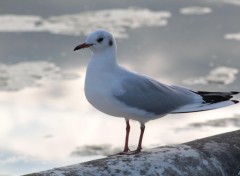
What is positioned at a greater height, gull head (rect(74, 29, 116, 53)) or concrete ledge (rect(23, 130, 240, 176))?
gull head (rect(74, 29, 116, 53))

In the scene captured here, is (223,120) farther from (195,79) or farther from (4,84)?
(4,84)

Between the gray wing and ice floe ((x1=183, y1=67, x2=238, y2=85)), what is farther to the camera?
ice floe ((x1=183, y1=67, x2=238, y2=85))

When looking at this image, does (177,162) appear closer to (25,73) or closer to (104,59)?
(104,59)

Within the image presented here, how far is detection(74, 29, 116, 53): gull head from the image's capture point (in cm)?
565

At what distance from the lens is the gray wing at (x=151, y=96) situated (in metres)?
5.67

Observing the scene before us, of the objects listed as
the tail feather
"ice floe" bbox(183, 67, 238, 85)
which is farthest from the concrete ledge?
"ice floe" bbox(183, 67, 238, 85)

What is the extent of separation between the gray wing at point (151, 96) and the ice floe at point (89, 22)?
273 inches

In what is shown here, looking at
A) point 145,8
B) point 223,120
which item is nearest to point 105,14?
point 145,8

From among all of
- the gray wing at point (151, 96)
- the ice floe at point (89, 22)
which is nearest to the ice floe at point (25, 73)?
the ice floe at point (89, 22)

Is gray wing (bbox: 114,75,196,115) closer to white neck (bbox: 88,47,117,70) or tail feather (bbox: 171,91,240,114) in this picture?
tail feather (bbox: 171,91,240,114)

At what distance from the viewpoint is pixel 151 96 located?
5.82 metres

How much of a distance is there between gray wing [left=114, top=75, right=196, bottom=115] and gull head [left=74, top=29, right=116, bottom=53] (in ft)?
0.90

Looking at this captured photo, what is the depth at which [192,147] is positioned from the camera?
215 inches

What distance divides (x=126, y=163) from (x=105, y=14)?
927cm
